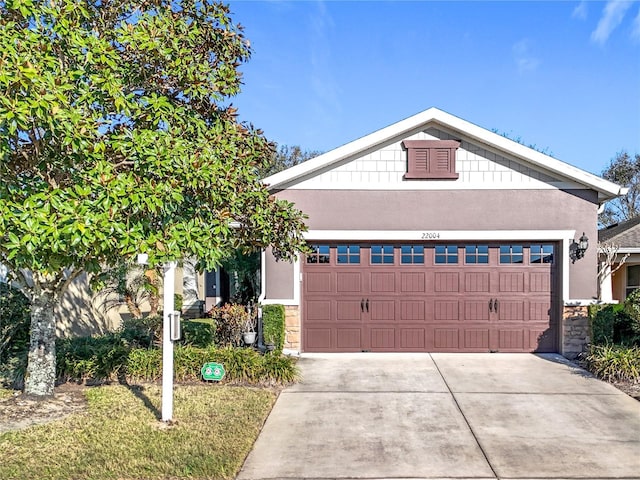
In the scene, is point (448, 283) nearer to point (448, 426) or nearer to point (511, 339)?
point (511, 339)

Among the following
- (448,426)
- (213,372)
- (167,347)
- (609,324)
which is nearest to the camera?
(167,347)

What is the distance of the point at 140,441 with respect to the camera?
5.28 meters

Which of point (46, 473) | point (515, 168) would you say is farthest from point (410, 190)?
point (46, 473)

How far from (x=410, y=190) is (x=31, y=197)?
7738 millimetres

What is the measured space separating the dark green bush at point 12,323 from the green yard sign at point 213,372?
405cm

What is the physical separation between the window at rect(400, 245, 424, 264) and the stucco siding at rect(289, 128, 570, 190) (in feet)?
4.36

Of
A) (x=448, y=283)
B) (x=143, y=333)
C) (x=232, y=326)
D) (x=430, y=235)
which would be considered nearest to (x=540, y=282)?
(x=448, y=283)

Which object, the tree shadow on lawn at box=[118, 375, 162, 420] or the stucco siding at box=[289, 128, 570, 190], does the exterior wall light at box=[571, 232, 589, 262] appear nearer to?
the stucco siding at box=[289, 128, 570, 190]

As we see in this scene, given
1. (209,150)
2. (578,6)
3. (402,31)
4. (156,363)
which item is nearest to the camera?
(209,150)

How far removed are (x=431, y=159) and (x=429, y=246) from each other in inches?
76.7

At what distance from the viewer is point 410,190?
35.1ft

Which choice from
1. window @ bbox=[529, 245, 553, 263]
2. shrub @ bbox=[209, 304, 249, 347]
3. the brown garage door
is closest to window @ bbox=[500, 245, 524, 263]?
the brown garage door

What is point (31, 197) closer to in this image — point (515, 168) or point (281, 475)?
point (281, 475)

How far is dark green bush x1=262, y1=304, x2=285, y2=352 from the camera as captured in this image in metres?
9.91
